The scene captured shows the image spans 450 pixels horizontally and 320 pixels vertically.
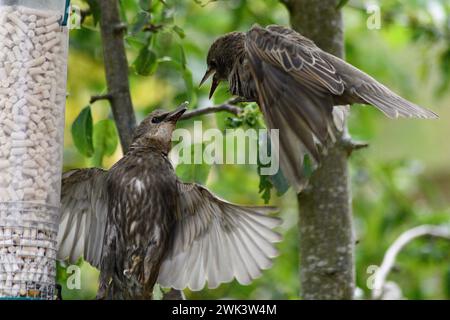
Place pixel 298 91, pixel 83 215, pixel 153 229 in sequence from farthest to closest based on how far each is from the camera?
1. pixel 83 215
2. pixel 153 229
3. pixel 298 91

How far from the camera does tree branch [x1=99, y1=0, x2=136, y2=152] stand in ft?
18.0

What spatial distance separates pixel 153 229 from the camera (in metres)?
4.90

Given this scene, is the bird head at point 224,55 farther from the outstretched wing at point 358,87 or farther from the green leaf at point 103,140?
the green leaf at point 103,140

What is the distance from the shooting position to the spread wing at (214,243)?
195 inches

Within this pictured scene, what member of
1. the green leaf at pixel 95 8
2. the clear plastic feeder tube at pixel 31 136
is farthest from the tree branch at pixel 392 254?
the green leaf at pixel 95 8

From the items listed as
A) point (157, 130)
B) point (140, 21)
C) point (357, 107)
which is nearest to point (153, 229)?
point (157, 130)

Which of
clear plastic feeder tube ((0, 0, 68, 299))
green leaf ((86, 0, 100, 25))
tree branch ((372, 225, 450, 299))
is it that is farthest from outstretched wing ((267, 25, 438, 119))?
clear plastic feeder tube ((0, 0, 68, 299))

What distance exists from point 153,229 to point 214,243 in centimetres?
35

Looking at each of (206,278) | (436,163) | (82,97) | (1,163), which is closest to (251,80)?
(206,278)

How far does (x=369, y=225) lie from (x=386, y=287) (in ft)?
6.89

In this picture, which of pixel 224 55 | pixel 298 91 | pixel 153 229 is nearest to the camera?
pixel 298 91

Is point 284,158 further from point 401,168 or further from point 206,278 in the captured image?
point 401,168

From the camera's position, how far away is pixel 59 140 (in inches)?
188

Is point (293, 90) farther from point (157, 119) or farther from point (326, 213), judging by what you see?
point (326, 213)
